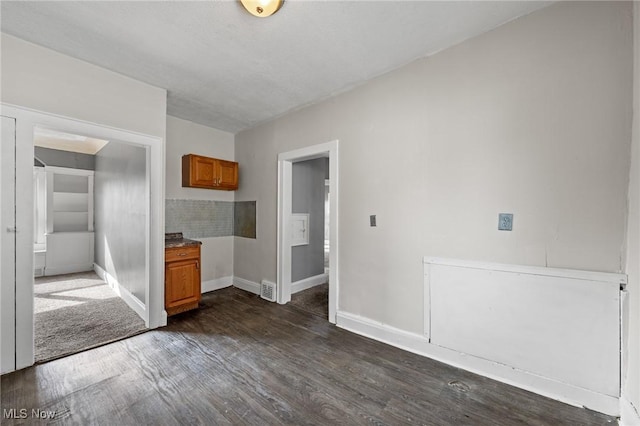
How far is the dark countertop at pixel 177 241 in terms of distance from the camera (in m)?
3.16

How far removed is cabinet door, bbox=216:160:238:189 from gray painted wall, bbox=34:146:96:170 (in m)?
3.86

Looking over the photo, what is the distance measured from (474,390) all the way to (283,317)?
6.78ft

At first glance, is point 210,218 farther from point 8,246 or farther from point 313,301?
point 8,246

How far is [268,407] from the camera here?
5.61 feet

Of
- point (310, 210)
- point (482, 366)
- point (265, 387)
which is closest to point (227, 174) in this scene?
point (310, 210)

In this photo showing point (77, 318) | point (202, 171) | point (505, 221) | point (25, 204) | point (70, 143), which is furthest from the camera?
point (70, 143)

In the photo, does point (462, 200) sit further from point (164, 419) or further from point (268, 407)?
point (164, 419)

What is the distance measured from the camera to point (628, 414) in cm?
149

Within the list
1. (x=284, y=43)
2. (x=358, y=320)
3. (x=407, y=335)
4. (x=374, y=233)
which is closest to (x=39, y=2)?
(x=284, y=43)

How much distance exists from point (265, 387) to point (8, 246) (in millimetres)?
2366

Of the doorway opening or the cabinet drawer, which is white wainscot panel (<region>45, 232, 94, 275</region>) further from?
the cabinet drawer

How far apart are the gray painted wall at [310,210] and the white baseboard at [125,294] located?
202 centimetres

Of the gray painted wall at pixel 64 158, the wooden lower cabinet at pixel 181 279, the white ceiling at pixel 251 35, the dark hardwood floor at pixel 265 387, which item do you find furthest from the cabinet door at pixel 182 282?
the gray painted wall at pixel 64 158

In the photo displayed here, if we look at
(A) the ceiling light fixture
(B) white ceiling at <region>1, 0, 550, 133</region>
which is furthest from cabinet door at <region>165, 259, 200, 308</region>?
(A) the ceiling light fixture
